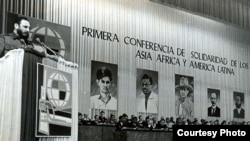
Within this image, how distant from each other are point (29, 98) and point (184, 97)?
9.17 m

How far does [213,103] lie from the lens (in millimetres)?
15875

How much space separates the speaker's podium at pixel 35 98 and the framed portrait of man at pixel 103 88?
5.26 meters

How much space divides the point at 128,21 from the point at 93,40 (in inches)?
66.2

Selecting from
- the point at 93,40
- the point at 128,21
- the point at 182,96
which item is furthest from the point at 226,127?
the point at 182,96

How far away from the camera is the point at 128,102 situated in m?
13.2

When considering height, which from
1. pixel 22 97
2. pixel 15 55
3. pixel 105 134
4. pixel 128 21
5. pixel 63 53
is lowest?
pixel 105 134

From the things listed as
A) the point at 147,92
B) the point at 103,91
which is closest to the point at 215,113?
the point at 147,92

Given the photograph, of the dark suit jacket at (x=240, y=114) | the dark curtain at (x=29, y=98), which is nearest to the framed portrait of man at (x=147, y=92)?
the dark suit jacket at (x=240, y=114)

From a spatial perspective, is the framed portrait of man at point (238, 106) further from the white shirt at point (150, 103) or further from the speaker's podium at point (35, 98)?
the speaker's podium at point (35, 98)

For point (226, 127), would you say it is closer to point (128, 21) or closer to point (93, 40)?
point (93, 40)

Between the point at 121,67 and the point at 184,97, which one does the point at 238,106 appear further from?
the point at 121,67

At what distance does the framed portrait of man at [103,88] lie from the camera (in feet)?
40.6

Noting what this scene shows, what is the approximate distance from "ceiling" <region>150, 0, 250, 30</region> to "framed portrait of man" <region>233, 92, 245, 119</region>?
296 cm

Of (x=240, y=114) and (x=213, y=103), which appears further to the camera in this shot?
(x=240, y=114)
